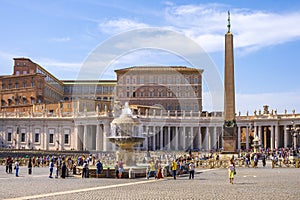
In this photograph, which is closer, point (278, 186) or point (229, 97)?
point (278, 186)

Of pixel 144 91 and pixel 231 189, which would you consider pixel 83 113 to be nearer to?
pixel 144 91

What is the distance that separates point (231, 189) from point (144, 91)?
72.0 metres

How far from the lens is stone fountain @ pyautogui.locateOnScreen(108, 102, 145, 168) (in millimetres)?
26244

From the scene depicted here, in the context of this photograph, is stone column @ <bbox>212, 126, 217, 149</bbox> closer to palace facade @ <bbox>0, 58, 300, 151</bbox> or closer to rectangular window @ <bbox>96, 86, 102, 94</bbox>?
palace facade @ <bbox>0, 58, 300, 151</bbox>

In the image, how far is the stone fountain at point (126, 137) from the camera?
26.2 m

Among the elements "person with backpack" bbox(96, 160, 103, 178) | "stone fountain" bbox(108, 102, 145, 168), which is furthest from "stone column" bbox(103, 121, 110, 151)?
"person with backpack" bbox(96, 160, 103, 178)

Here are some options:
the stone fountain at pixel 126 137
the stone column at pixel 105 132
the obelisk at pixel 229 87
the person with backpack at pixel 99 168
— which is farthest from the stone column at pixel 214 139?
the person with backpack at pixel 99 168

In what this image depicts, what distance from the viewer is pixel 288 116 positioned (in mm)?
74688

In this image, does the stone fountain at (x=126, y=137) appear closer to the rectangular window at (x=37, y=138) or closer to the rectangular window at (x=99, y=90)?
the rectangular window at (x=37, y=138)

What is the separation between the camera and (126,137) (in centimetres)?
2611

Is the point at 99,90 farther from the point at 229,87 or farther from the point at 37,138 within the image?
the point at 229,87

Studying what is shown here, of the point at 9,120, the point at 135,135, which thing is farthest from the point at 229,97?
the point at 9,120

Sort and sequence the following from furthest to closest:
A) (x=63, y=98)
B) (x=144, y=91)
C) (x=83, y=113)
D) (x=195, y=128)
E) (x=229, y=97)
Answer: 1. (x=63, y=98)
2. (x=144, y=91)
3. (x=195, y=128)
4. (x=83, y=113)
5. (x=229, y=97)

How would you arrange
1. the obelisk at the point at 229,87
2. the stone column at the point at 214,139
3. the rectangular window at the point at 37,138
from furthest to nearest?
the stone column at the point at 214,139
the rectangular window at the point at 37,138
the obelisk at the point at 229,87
